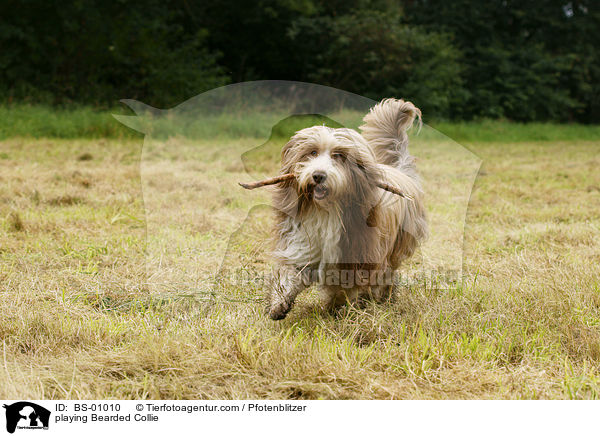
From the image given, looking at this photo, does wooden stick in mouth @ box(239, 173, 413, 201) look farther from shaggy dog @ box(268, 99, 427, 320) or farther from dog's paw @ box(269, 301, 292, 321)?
dog's paw @ box(269, 301, 292, 321)

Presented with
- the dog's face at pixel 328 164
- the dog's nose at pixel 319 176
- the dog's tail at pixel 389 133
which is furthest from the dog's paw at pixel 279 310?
the dog's tail at pixel 389 133

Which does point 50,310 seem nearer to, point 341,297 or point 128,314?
point 128,314

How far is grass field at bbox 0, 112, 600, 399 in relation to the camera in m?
2.27

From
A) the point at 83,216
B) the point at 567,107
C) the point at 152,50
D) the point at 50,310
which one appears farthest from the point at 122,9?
the point at 567,107

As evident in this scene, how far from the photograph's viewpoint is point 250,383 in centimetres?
229

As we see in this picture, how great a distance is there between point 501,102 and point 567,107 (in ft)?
14.0

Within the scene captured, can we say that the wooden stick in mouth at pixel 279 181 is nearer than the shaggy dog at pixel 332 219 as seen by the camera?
No

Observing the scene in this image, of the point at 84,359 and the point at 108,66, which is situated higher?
the point at 108,66

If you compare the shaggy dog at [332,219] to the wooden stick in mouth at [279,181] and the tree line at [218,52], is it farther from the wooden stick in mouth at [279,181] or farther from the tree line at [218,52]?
the tree line at [218,52]

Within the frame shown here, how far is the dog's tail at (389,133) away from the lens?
3.71 meters
